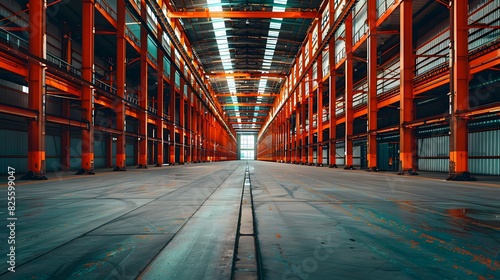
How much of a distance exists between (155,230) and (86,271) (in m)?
1.47

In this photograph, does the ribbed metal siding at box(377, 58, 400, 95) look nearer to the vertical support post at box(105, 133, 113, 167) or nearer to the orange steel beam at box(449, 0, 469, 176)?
the orange steel beam at box(449, 0, 469, 176)

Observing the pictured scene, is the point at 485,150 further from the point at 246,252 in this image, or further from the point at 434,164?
the point at 246,252

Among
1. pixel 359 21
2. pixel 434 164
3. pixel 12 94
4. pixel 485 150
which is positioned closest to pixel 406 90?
pixel 485 150

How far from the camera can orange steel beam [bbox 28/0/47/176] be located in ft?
42.3

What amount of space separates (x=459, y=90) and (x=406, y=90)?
4.02 meters

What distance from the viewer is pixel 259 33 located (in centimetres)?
3481

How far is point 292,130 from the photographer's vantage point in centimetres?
4984

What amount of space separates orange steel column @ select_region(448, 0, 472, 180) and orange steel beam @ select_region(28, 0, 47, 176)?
18348mm

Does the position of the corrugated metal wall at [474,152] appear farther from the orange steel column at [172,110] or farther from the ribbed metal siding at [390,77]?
the orange steel column at [172,110]

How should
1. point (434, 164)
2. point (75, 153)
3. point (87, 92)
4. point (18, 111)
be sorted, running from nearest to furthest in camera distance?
point (18, 111)
point (87, 92)
point (434, 164)
point (75, 153)

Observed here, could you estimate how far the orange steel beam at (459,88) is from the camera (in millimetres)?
13656

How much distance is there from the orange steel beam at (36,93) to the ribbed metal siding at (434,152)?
23.4 meters

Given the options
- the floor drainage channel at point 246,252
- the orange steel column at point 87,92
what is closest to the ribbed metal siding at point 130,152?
the orange steel column at point 87,92

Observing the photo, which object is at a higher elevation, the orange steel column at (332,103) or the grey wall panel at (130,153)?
the orange steel column at (332,103)
